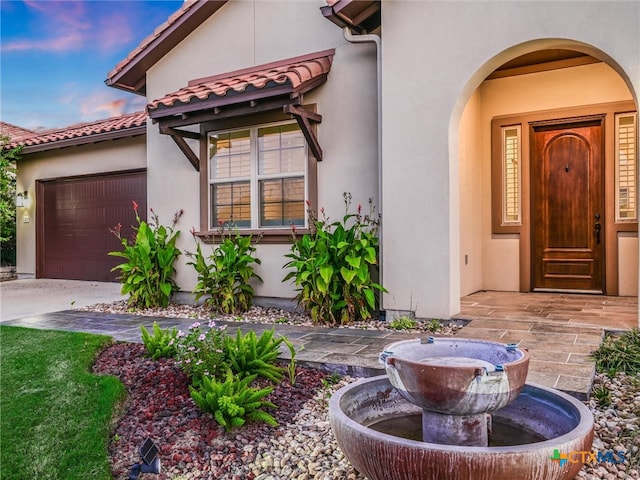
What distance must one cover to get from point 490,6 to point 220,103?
343 cm

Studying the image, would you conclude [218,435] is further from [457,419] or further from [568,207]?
[568,207]

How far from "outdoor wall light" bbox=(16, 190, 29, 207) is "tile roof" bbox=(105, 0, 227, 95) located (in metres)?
5.07

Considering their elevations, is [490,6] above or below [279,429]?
above

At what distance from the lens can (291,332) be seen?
5270 millimetres

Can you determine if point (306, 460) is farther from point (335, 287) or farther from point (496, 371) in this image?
point (335, 287)

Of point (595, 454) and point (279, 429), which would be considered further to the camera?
point (279, 429)

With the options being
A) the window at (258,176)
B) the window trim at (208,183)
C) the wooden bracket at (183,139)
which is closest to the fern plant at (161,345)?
the window trim at (208,183)

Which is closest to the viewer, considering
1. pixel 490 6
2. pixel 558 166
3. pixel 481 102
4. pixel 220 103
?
pixel 490 6

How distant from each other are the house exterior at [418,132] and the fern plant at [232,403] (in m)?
2.81

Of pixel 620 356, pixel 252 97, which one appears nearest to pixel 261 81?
pixel 252 97

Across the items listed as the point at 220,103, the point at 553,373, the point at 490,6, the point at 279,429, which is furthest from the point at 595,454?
the point at 220,103

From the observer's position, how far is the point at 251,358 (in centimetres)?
367

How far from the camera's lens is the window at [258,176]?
6.74m

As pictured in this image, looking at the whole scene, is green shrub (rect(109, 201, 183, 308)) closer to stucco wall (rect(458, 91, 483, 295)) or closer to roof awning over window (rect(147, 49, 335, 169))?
roof awning over window (rect(147, 49, 335, 169))
